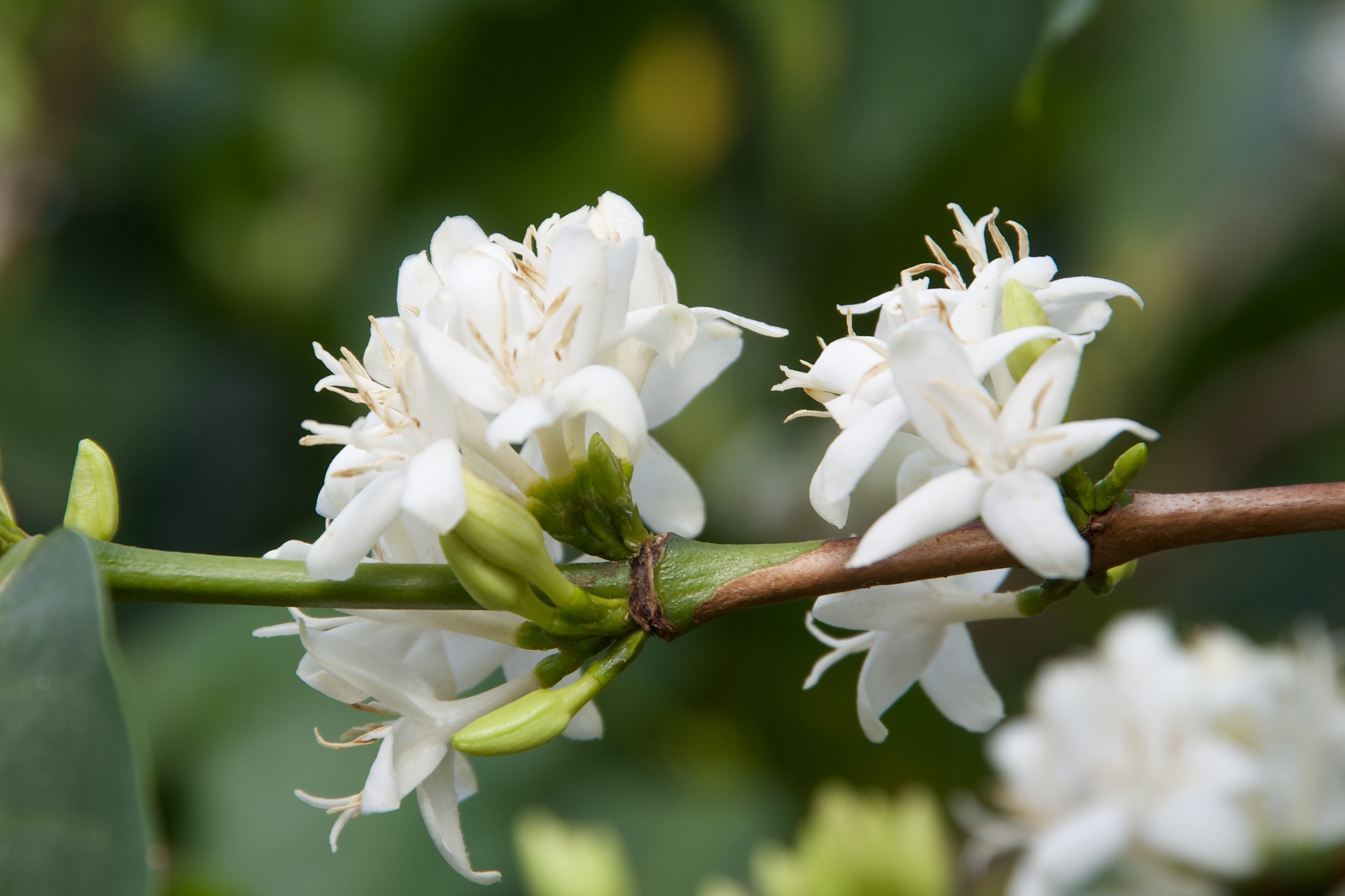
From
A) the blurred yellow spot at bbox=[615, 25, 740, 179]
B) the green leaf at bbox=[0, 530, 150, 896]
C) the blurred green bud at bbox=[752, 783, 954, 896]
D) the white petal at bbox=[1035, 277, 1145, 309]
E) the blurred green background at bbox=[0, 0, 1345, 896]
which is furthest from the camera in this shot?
the blurred yellow spot at bbox=[615, 25, 740, 179]

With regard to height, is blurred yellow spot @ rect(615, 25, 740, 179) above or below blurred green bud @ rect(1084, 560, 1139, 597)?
above

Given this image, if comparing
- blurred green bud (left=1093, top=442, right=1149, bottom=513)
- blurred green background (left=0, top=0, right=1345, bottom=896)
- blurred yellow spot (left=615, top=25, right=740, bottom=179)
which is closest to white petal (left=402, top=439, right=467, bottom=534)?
blurred green bud (left=1093, top=442, right=1149, bottom=513)

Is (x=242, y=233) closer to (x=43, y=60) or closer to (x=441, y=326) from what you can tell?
(x=43, y=60)

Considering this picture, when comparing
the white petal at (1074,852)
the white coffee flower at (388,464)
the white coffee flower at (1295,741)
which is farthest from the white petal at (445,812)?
the white coffee flower at (1295,741)

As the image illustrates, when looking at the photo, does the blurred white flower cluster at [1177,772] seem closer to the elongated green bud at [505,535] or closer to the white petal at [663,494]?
the white petal at [663,494]

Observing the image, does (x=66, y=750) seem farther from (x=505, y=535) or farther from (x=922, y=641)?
(x=922, y=641)

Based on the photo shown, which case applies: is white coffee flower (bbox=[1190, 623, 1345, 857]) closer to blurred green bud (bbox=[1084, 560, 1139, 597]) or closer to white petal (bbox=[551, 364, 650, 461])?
blurred green bud (bbox=[1084, 560, 1139, 597])
